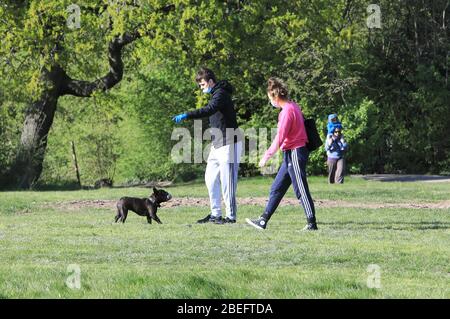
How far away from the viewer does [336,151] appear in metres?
28.4

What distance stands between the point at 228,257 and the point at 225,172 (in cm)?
382

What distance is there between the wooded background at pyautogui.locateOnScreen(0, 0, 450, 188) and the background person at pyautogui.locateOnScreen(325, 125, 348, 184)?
13.9 feet

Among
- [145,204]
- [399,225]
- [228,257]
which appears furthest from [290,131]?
[145,204]

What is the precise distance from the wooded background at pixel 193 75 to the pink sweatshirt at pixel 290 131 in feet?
52.6

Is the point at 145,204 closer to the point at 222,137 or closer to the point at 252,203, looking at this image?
the point at 222,137

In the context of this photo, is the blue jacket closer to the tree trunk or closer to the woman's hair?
the tree trunk

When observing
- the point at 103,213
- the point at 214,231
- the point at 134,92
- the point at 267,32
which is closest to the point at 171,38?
the point at 267,32

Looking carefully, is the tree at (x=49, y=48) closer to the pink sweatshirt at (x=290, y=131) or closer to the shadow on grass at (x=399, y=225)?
the shadow on grass at (x=399, y=225)

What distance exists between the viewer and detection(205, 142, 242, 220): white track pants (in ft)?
49.5

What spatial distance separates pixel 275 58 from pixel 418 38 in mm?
8393

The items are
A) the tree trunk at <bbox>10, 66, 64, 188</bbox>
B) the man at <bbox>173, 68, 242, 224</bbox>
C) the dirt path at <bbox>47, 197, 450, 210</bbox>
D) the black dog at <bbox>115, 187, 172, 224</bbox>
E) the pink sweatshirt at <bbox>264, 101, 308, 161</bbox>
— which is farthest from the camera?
the tree trunk at <bbox>10, 66, 64, 188</bbox>

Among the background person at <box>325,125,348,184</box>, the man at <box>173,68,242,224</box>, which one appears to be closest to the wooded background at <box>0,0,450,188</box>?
the background person at <box>325,125,348,184</box>

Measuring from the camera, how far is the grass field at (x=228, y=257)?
8930 millimetres

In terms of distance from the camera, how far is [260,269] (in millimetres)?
10273
